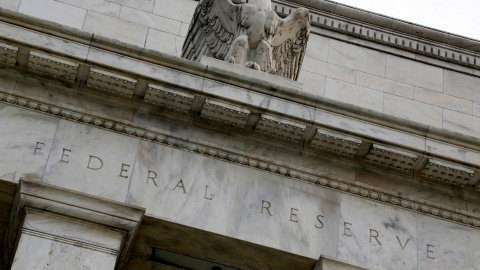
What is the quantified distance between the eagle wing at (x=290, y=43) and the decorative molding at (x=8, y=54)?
164 inches

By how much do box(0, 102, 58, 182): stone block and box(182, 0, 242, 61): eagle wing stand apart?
3.14 meters

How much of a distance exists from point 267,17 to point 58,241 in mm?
5149

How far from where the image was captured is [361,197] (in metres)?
17.4

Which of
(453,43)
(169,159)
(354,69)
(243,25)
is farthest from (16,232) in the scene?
(453,43)

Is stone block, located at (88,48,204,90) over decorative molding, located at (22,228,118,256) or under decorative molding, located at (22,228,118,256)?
over

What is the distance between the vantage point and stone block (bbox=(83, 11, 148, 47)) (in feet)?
69.3

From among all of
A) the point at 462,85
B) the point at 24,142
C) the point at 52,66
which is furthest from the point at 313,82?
the point at 24,142

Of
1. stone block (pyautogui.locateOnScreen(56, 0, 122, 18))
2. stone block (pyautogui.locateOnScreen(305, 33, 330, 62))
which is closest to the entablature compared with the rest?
stone block (pyautogui.locateOnScreen(56, 0, 122, 18))

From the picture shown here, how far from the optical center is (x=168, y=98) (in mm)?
17141

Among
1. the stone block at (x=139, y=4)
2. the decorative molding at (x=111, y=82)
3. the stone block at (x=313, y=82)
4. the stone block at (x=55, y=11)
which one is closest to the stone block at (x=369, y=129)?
the decorative molding at (x=111, y=82)

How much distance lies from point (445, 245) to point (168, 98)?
444cm

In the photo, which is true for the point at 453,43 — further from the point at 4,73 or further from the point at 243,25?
the point at 4,73

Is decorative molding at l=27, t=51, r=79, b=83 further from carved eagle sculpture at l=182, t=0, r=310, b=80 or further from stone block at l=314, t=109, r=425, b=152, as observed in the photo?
stone block at l=314, t=109, r=425, b=152

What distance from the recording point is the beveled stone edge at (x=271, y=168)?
1705cm
